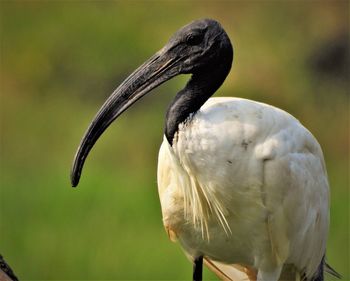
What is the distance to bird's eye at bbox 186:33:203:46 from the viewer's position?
7387 mm

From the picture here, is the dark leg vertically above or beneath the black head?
beneath

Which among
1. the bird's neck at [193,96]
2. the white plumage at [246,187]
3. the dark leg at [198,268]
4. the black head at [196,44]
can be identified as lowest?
the dark leg at [198,268]

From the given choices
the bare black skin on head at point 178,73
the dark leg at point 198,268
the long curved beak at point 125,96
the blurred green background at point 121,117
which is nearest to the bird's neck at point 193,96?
the bare black skin on head at point 178,73

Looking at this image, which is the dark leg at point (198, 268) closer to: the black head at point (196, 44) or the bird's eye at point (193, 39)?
the black head at point (196, 44)

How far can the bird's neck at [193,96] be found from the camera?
7.28 m

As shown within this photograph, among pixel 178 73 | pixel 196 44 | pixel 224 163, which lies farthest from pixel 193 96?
pixel 224 163

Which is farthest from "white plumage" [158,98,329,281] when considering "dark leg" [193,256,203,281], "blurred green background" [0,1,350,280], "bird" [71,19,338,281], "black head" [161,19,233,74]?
"blurred green background" [0,1,350,280]

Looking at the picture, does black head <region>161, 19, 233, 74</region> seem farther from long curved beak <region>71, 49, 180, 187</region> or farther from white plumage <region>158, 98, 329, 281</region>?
white plumage <region>158, 98, 329, 281</region>

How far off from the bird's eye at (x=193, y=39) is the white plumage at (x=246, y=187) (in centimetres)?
34

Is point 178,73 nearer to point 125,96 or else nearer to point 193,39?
point 193,39

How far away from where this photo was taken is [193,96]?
24.1 feet

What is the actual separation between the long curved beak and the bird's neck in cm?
12

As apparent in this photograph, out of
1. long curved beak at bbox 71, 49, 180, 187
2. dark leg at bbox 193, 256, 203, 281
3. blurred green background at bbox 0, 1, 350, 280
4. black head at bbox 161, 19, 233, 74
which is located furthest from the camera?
blurred green background at bbox 0, 1, 350, 280

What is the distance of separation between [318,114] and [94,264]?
367cm
